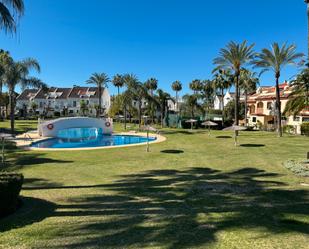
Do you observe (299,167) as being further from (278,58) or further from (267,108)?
(267,108)

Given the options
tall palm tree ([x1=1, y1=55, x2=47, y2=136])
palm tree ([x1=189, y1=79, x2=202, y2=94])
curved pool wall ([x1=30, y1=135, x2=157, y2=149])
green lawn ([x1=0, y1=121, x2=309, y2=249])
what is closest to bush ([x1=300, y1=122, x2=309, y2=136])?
curved pool wall ([x1=30, y1=135, x2=157, y2=149])

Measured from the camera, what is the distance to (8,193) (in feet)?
23.8

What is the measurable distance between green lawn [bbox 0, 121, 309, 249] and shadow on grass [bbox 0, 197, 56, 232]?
0.08ft

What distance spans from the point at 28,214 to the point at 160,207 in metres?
3.65

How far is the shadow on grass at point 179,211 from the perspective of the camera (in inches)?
232

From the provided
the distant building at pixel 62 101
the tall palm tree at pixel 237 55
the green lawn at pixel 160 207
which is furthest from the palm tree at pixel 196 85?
the green lawn at pixel 160 207

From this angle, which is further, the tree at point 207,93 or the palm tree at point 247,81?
the tree at point 207,93

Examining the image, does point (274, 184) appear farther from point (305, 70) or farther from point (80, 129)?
point (80, 129)

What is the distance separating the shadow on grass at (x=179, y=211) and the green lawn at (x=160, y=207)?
0.08 ft

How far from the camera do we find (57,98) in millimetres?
91188

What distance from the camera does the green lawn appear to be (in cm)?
579

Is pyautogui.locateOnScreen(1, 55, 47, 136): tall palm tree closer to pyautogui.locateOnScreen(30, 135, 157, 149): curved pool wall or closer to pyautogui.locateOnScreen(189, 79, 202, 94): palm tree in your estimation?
pyautogui.locateOnScreen(30, 135, 157, 149): curved pool wall

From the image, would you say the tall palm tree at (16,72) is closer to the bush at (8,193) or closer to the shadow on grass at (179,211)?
the shadow on grass at (179,211)

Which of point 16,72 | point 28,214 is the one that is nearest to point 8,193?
point 28,214
